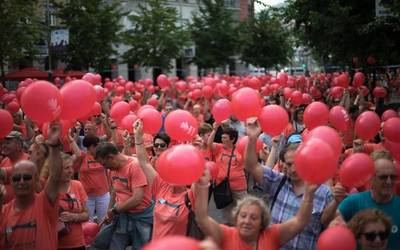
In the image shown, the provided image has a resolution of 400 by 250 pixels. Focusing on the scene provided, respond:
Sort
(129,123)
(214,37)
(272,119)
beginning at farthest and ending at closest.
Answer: (214,37)
(129,123)
(272,119)

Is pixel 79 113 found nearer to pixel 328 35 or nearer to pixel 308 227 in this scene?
pixel 308 227

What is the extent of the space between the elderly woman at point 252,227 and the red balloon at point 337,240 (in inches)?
14.7

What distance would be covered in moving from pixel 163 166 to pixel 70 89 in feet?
5.22

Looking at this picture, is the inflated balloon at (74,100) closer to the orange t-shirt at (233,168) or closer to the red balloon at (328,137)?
the red balloon at (328,137)

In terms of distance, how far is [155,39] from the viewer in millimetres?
32062

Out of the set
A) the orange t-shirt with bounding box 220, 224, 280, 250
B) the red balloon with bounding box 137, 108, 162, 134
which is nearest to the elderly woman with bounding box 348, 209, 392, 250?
the orange t-shirt with bounding box 220, 224, 280, 250

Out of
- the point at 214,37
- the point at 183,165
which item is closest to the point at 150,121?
the point at 183,165

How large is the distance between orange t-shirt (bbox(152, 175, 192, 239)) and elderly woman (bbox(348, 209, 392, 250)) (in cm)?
192

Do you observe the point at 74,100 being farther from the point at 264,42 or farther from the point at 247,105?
the point at 264,42

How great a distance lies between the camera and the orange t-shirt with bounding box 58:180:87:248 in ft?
16.8

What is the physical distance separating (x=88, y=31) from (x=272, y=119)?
22545 mm

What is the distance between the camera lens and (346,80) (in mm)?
12570

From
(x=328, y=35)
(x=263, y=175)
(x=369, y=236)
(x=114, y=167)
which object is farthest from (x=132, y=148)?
(x=328, y=35)

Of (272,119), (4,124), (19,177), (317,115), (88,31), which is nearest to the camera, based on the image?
(19,177)
